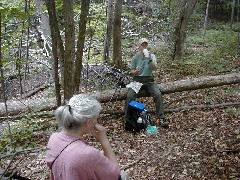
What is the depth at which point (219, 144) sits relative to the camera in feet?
18.7

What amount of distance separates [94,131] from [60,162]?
0.49 m

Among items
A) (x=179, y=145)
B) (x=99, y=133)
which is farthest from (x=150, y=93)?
(x=99, y=133)

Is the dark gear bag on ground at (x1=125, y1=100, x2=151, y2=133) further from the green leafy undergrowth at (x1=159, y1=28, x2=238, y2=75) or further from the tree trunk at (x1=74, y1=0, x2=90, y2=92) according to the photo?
the green leafy undergrowth at (x1=159, y1=28, x2=238, y2=75)

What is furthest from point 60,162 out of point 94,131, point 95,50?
point 95,50

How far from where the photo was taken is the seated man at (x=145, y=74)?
6883 mm

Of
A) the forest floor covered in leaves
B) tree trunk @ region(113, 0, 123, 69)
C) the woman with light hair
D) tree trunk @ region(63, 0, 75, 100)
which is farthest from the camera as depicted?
tree trunk @ region(113, 0, 123, 69)

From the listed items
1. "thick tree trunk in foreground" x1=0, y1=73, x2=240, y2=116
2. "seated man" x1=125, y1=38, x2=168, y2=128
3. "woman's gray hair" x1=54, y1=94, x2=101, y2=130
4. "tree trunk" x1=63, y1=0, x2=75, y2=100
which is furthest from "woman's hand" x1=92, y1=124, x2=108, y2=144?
"thick tree trunk in foreground" x1=0, y1=73, x2=240, y2=116

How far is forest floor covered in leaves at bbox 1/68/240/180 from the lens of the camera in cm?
502

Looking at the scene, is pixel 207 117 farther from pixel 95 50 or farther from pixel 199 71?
pixel 95 50

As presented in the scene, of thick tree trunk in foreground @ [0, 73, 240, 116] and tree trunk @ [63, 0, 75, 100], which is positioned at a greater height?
tree trunk @ [63, 0, 75, 100]

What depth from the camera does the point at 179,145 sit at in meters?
5.90

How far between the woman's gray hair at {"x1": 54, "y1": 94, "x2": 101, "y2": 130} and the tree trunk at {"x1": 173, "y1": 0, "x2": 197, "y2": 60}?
9.84 meters

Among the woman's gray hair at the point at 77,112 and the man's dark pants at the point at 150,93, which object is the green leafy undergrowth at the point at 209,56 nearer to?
the man's dark pants at the point at 150,93

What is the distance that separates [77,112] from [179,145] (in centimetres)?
386
